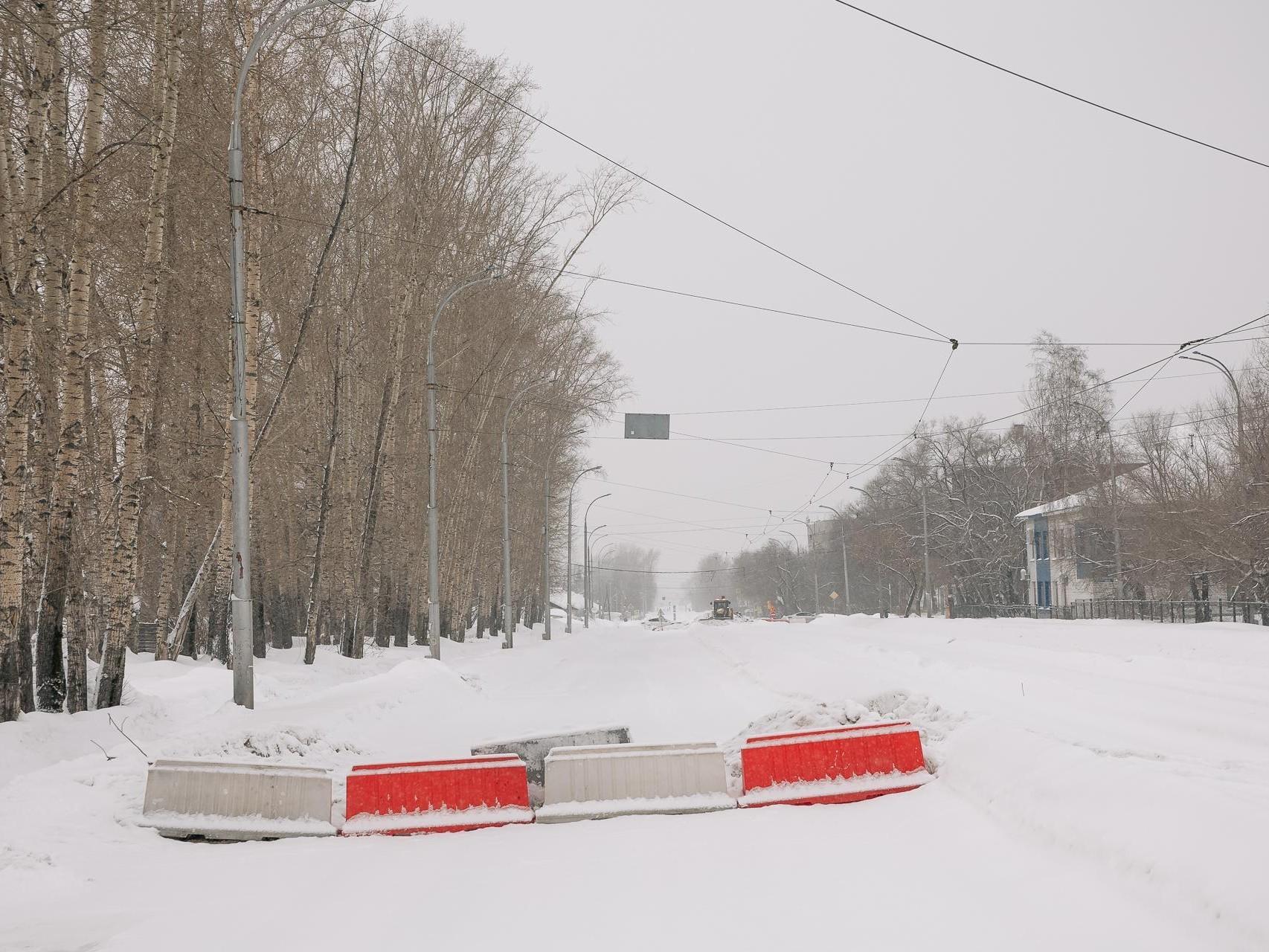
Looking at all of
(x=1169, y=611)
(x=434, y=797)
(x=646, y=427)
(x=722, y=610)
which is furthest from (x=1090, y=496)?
(x=434, y=797)

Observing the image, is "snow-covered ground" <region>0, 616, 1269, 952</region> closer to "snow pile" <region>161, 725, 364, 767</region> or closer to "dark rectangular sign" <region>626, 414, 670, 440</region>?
"snow pile" <region>161, 725, 364, 767</region>

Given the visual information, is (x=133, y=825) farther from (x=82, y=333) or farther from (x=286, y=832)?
(x=82, y=333)

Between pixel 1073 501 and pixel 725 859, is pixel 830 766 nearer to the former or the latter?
pixel 725 859

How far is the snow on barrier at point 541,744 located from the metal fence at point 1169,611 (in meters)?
30.9

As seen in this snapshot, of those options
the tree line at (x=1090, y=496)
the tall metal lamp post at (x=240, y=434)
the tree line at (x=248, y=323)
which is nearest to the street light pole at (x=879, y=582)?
the tree line at (x=1090, y=496)

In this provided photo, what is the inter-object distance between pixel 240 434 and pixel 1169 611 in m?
36.4

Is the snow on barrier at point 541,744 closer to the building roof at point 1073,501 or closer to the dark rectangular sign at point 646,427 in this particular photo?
the dark rectangular sign at point 646,427

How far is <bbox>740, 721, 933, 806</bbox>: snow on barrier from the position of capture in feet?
30.5

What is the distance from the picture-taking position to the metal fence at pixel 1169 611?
37.2 m

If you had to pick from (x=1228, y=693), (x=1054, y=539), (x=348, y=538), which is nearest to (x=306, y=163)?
(x=348, y=538)

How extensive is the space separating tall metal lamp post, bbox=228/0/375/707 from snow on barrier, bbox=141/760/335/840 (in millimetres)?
6223

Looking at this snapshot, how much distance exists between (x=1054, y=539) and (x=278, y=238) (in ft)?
160

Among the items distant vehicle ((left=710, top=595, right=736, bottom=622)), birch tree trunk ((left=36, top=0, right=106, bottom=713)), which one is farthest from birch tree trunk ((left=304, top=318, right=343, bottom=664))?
distant vehicle ((left=710, top=595, right=736, bottom=622))

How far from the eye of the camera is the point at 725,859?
24.1 feet
